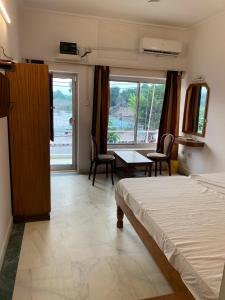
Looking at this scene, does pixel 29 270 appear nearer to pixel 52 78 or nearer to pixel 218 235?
pixel 218 235

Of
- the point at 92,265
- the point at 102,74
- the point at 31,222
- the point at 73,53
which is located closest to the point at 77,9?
the point at 73,53

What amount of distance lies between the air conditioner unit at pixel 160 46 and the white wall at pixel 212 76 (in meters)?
0.34

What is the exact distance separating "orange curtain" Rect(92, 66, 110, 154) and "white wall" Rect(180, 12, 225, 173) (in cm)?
180

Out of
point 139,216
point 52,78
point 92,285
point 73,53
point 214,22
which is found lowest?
point 92,285

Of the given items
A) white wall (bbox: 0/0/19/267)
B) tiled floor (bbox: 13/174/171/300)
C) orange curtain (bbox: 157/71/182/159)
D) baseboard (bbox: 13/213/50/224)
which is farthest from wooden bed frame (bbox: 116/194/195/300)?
orange curtain (bbox: 157/71/182/159)

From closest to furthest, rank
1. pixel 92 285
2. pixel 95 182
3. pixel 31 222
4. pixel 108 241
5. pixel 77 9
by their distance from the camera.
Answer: pixel 92 285
pixel 108 241
pixel 31 222
pixel 77 9
pixel 95 182

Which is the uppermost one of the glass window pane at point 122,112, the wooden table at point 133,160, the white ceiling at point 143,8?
the white ceiling at point 143,8

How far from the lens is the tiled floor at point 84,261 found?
1.92 metres

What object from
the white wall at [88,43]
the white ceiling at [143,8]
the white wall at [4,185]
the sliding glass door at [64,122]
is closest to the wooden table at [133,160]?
the white wall at [88,43]

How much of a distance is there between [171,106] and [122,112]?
3.50 ft

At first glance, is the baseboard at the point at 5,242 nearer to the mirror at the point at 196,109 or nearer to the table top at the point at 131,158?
the table top at the point at 131,158

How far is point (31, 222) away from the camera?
2955 mm

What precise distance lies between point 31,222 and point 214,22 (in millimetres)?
4398

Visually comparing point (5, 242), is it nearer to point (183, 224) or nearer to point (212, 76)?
point (183, 224)
